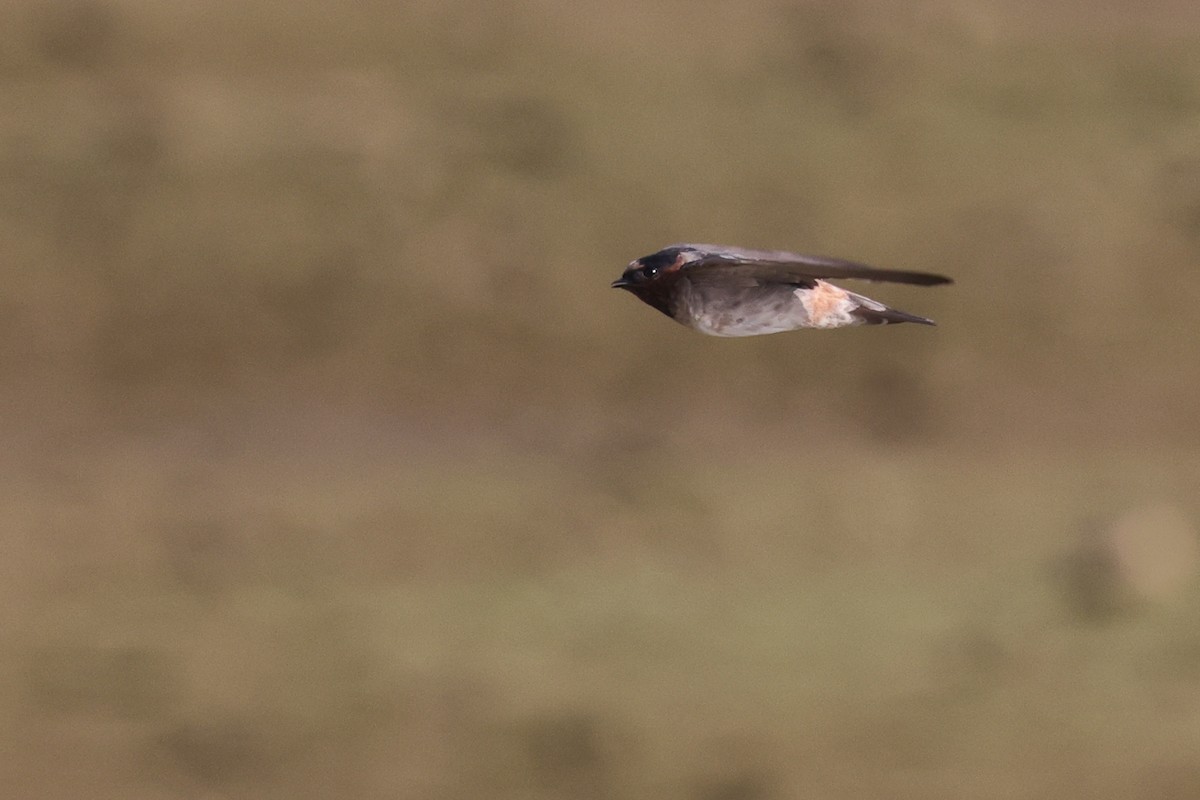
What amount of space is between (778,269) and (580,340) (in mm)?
18734

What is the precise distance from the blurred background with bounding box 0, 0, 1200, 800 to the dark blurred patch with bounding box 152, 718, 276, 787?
0.69m

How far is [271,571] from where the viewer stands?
25594 mm

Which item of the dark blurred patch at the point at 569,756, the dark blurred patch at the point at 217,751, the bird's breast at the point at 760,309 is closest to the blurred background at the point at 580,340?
the dark blurred patch at the point at 217,751

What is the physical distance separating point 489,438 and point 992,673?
25.5 feet

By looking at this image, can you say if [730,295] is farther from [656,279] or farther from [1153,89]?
[1153,89]

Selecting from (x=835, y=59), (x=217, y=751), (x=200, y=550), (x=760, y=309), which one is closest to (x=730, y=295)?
(x=760, y=309)

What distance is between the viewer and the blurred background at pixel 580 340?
25.1 metres

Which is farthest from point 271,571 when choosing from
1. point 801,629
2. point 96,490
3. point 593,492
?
point 801,629

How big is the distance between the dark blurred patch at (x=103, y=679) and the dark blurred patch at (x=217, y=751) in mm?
492

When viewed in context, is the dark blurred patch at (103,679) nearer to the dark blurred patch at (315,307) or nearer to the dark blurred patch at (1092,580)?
the dark blurred patch at (315,307)

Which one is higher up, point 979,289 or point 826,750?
point 979,289

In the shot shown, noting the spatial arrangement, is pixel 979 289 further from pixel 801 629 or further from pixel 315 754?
pixel 315 754

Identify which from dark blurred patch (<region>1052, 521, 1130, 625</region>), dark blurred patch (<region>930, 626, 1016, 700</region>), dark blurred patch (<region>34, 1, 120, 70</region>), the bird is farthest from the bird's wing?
dark blurred patch (<region>34, 1, 120, 70</region>)

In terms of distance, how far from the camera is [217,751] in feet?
76.5
